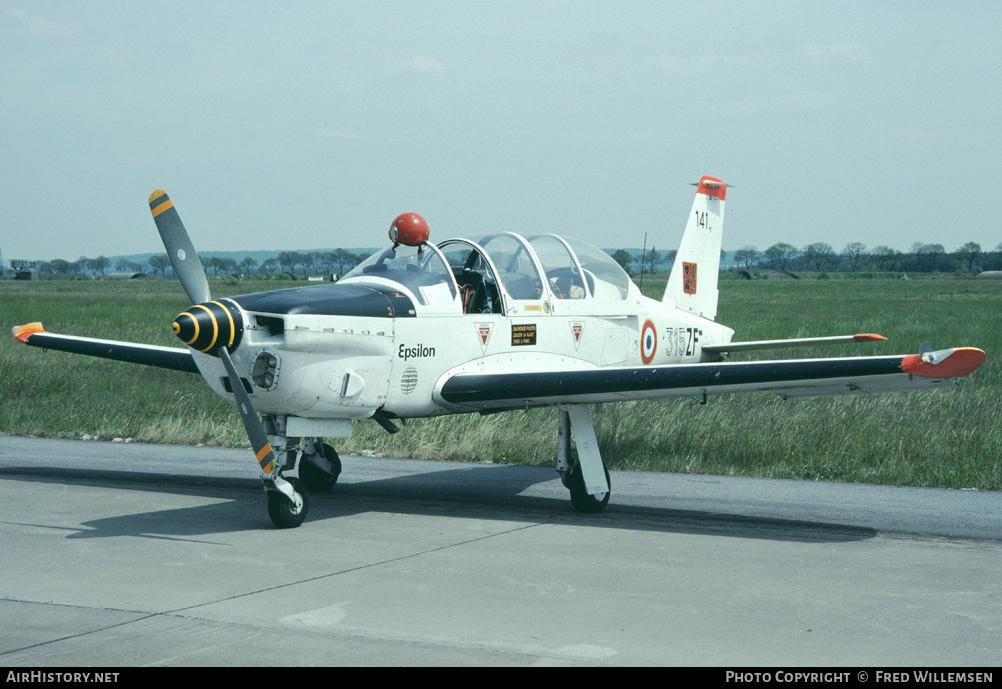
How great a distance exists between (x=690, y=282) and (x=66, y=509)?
8035mm

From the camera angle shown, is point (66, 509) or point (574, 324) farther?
point (574, 324)

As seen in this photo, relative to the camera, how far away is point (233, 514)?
29.5 feet

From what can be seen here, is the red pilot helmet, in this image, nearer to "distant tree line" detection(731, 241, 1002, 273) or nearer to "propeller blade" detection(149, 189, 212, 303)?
"propeller blade" detection(149, 189, 212, 303)

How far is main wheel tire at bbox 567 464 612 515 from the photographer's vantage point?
9.22 m

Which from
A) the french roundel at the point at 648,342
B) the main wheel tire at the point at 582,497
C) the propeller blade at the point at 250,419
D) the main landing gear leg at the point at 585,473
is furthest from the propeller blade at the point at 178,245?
the french roundel at the point at 648,342

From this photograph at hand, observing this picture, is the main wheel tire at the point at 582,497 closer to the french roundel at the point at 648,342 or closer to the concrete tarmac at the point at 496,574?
the concrete tarmac at the point at 496,574

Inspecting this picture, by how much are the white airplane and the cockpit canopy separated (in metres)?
0.01

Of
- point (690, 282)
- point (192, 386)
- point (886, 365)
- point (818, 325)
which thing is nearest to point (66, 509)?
point (886, 365)

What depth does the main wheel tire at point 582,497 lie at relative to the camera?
9.22 m

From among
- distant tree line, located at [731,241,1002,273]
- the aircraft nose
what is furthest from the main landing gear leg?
distant tree line, located at [731,241,1002,273]

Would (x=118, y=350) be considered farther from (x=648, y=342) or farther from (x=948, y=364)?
(x=948, y=364)

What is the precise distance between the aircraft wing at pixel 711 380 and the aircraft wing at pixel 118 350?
3458 millimetres

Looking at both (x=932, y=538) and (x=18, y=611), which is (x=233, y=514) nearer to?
(x=18, y=611)

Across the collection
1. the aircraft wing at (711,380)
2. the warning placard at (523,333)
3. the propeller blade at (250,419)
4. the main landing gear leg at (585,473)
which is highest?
the warning placard at (523,333)
